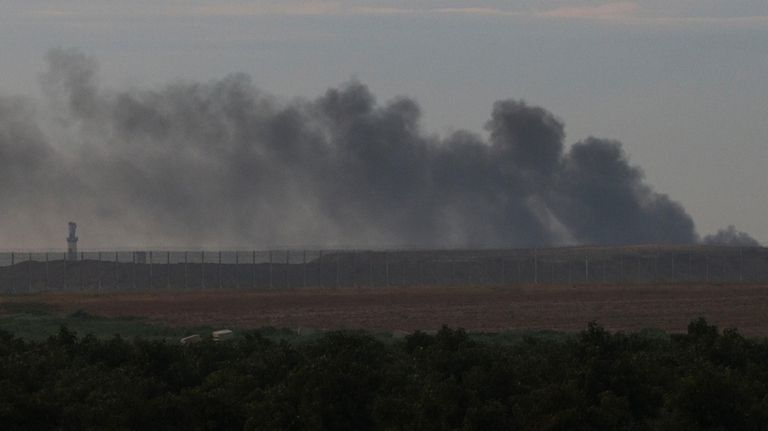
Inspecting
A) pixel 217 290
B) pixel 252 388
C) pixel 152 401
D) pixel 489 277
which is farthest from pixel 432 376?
pixel 489 277

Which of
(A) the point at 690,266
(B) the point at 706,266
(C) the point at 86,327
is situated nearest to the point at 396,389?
(C) the point at 86,327

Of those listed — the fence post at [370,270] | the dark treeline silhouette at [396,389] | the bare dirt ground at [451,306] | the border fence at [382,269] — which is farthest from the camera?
the border fence at [382,269]

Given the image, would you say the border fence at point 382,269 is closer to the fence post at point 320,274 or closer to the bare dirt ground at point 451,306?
the fence post at point 320,274

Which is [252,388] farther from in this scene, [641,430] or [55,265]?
[55,265]

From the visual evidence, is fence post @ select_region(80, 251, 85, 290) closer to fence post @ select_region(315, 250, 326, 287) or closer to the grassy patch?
fence post @ select_region(315, 250, 326, 287)

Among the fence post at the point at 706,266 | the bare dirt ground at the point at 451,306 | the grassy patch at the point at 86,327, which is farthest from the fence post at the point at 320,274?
the grassy patch at the point at 86,327

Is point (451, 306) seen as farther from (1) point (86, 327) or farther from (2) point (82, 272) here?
(2) point (82, 272)

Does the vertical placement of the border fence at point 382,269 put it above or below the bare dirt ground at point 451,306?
above
